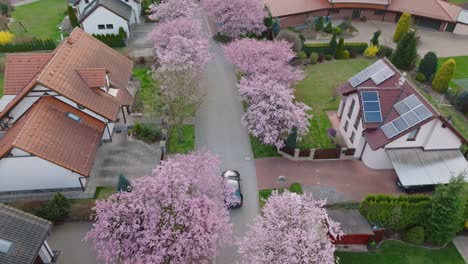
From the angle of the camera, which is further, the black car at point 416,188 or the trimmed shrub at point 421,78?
the trimmed shrub at point 421,78

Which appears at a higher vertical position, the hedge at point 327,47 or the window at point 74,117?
the window at point 74,117

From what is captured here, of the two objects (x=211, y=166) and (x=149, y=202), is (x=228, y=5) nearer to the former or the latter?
(x=211, y=166)

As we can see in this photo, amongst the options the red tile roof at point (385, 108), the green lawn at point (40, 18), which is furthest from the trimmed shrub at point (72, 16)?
the red tile roof at point (385, 108)

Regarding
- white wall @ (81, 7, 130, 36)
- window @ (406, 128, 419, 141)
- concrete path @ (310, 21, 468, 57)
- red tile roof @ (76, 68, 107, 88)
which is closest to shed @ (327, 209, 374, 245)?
window @ (406, 128, 419, 141)

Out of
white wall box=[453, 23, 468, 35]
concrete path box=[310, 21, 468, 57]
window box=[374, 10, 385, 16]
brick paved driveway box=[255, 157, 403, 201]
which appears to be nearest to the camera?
brick paved driveway box=[255, 157, 403, 201]

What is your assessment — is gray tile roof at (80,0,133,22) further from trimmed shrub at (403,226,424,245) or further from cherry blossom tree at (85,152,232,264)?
trimmed shrub at (403,226,424,245)

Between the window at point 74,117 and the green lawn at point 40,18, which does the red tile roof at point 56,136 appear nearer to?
the window at point 74,117

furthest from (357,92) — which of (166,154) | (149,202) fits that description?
(149,202)
